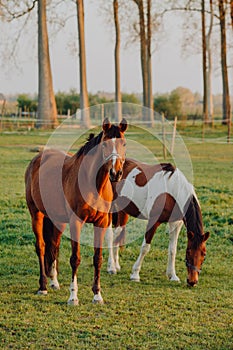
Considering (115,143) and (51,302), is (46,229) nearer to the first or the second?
(51,302)

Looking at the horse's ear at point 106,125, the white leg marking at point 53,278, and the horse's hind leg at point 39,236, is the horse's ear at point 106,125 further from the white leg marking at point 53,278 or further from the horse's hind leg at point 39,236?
the white leg marking at point 53,278

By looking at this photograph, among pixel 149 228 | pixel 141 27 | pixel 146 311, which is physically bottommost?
pixel 146 311

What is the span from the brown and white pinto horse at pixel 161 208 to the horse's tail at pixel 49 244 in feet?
3.11

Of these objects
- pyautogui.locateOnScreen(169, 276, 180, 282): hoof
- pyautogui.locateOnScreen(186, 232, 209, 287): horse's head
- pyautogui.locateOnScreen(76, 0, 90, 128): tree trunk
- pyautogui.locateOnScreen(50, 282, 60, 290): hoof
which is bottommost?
pyautogui.locateOnScreen(169, 276, 180, 282): hoof

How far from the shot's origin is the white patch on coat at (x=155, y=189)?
6.92 m

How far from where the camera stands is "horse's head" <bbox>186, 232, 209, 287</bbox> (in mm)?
6570

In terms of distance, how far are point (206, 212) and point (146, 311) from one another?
16.5 feet

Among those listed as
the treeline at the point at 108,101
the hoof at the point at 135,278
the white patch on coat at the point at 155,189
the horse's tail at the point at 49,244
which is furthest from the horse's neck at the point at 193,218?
the treeline at the point at 108,101

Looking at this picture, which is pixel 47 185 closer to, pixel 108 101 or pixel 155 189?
pixel 155 189

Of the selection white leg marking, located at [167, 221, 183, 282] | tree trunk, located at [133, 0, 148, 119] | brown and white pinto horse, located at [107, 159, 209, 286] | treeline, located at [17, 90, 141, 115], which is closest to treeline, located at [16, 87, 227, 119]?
treeline, located at [17, 90, 141, 115]

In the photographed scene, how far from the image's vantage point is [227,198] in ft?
39.5

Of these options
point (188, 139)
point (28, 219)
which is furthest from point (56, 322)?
point (188, 139)

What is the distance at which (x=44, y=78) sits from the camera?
108ft

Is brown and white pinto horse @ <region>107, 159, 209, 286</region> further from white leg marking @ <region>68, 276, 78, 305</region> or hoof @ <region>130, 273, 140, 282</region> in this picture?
white leg marking @ <region>68, 276, 78, 305</region>
